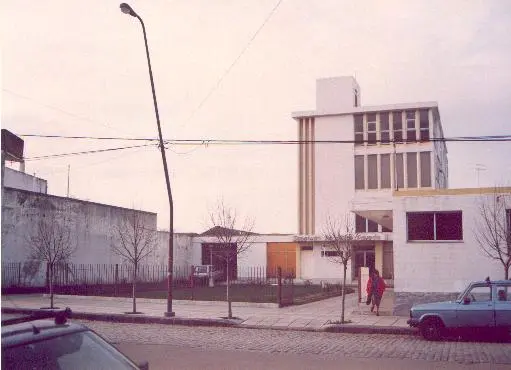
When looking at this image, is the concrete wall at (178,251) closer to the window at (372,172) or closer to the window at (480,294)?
the window at (372,172)

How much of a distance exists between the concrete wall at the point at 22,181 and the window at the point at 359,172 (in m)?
27.3

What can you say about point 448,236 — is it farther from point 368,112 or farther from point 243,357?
point 368,112

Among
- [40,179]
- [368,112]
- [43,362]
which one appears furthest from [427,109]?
[43,362]

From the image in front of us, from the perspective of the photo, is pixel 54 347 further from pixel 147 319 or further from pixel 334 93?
pixel 334 93

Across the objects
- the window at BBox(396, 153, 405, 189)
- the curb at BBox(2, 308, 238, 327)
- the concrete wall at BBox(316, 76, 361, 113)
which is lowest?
the curb at BBox(2, 308, 238, 327)

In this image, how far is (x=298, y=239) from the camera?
171 ft

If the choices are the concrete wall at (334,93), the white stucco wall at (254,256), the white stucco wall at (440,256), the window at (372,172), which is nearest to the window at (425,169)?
the window at (372,172)

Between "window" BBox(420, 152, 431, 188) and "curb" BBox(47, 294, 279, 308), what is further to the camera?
"window" BBox(420, 152, 431, 188)

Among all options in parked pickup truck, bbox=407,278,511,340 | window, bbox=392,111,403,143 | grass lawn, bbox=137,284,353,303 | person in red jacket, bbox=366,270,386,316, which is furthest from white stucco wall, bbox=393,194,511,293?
window, bbox=392,111,403,143

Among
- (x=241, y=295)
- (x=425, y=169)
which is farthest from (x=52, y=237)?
(x=425, y=169)

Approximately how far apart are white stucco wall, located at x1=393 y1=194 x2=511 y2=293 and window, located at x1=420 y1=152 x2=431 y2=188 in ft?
100

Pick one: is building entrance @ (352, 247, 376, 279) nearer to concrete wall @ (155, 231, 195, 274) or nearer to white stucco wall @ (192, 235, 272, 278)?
white stucco wall @ (192, 235, 272, 278)

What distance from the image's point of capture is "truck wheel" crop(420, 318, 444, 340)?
15.8 m

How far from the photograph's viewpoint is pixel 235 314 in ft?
71.1
